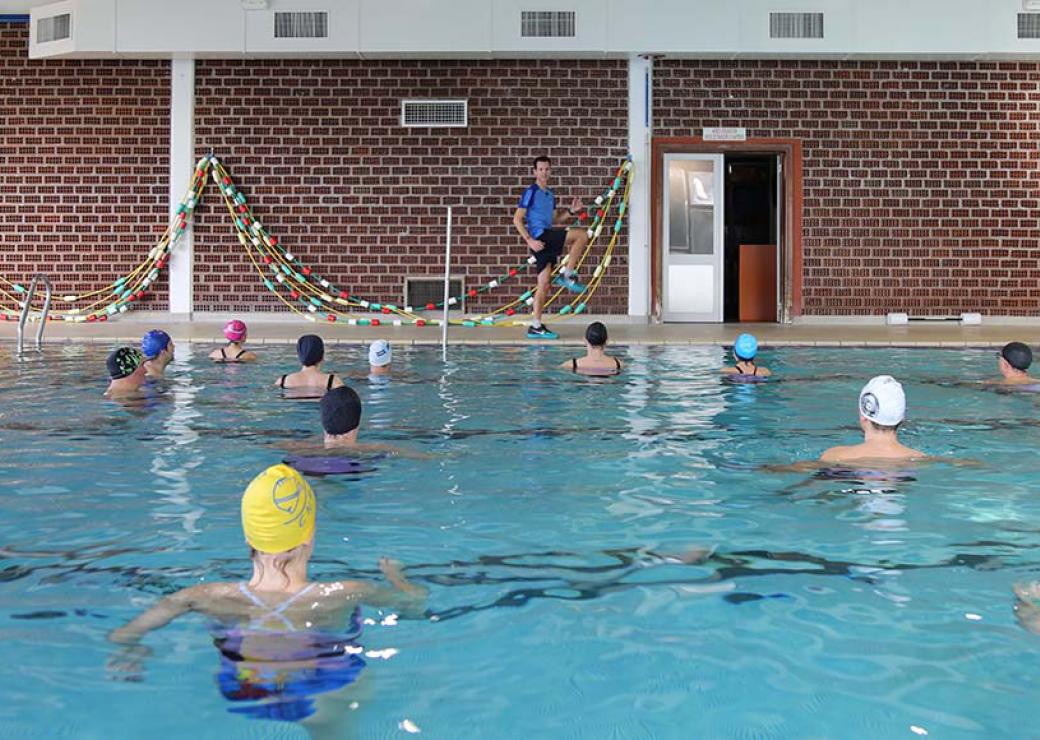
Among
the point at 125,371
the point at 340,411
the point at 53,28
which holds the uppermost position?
the point at 53,28

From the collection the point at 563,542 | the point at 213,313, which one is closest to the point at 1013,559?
the point at 563,542

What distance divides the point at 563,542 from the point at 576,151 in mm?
12083

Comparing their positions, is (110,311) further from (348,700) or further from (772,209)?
(348,700)

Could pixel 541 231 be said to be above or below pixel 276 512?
above

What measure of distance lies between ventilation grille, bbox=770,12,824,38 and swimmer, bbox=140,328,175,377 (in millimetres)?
Answer: 9371

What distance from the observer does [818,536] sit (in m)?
4.27

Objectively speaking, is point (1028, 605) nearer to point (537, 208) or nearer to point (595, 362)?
point (595, 362)

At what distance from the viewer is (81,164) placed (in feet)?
52.4

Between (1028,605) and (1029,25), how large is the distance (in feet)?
44.5

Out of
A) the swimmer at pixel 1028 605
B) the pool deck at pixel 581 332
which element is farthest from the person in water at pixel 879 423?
the pool deck at pixel 581 332

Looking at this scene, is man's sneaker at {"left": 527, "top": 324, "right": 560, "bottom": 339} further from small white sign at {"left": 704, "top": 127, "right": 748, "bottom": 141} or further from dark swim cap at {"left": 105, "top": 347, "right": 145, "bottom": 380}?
dark swim cap at {"left": 105, "top": 347, "right": 145, "bottom": 380}

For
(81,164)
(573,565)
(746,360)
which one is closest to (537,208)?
(746,360)

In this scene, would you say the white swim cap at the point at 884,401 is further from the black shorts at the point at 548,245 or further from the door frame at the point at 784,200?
the door frame at the point at 784,200

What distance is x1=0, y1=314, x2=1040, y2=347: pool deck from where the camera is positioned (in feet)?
41.5
